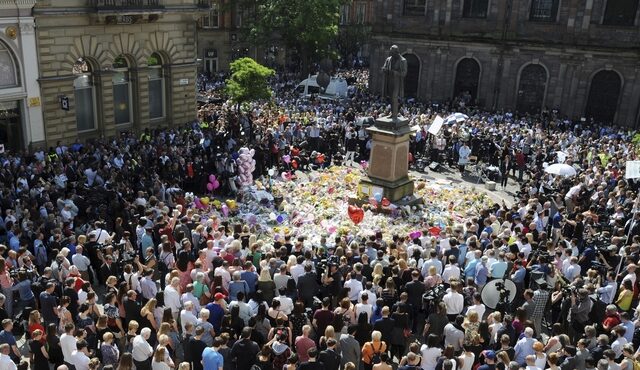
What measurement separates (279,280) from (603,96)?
32.7 metres

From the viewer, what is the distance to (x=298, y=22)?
49906 mm

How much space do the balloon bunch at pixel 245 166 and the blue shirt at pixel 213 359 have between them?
43.2 feet

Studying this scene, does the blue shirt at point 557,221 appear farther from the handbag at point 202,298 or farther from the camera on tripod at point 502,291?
the handbag at point 202,298

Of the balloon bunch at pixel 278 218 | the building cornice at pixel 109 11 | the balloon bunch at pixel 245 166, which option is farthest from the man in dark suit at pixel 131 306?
the building cornice at pixel 109 11

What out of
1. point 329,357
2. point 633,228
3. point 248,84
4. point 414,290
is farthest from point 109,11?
point 633,228

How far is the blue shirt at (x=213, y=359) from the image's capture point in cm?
995

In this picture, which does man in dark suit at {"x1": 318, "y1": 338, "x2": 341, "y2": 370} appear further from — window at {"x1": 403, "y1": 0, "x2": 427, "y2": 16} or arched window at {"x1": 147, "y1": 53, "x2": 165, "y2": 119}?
window at {"x1": 403, "y1": 0, "x2": 427, "y2": 16}

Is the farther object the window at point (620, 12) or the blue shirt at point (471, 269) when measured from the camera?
the window at point (620, 12)

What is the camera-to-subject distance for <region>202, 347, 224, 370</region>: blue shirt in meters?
9.95

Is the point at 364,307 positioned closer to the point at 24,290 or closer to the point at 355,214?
the point at 24,290

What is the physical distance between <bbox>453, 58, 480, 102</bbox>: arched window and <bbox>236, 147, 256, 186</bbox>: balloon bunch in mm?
24678

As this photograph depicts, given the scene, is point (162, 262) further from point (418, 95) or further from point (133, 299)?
point (418, 95)

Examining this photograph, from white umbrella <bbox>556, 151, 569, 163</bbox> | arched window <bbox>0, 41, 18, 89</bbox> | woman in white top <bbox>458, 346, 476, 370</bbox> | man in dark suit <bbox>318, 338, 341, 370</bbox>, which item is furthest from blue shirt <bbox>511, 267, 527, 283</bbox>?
arched window <bbox>0, 41, 18, 89</bbox>

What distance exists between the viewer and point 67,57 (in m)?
25.5
